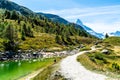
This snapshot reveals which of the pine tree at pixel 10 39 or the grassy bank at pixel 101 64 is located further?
the pine tree at pixel 10 39

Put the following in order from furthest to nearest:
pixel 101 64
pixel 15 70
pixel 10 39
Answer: pixel 10 39, pixel 15 70, pixel 101 64

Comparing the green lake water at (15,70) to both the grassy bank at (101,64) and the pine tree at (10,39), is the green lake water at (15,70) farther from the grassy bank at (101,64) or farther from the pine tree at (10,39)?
the pine tree at (10,39)

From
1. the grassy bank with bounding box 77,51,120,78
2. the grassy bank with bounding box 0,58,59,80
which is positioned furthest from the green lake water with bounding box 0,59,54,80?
the grassy bank with bounding box 77,51,120,78

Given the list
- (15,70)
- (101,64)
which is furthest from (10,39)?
(101,64)

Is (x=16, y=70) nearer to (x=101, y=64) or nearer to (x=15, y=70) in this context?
(x=15, y=70)

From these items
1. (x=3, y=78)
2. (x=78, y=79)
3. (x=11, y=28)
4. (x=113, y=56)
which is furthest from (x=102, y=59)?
(x=11, y=28)

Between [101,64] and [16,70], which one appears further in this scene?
[16,70]

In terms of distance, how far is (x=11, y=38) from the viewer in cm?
18312

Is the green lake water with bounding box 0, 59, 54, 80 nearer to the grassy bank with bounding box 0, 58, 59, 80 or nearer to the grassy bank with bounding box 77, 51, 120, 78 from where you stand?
the grassy bank with bounding box 0, 58, 59, 80

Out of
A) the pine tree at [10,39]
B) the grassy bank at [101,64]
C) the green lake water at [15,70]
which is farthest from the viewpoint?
the pine tree at [10,39]

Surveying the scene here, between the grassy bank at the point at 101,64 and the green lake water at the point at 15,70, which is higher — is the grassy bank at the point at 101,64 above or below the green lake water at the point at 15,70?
above

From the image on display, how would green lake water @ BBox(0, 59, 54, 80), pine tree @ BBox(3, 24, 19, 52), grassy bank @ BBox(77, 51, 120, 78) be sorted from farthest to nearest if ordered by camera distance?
pine tree @ BBox(3, 24, 19, 52)
green lake water @ BBox(0, 59, 54, 80)
grassy bank @ BBox(77, 51, 120, 78)

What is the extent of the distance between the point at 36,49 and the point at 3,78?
115 metres

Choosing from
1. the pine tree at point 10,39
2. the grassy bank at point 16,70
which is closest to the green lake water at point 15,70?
the grassy bank at point 16,70
